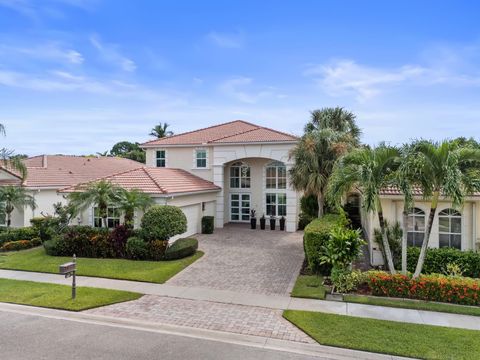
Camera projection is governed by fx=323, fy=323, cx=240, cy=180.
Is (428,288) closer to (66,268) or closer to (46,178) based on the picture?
(66,268)

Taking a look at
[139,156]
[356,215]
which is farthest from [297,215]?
[139,156]

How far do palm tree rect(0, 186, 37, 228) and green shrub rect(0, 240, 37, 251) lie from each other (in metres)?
2.51

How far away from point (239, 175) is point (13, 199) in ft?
53.0

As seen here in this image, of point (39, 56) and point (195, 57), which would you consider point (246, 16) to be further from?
point (39, 56)

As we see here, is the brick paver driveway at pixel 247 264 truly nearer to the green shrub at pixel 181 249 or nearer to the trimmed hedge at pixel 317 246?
the green shrub at pixel 181 249

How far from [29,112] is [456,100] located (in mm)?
25650

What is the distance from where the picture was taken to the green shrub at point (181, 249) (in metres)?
15.8

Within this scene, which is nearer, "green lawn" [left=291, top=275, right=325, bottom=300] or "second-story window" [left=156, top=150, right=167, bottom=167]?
"green lawn" [left=291, top=275, right=325, bottom=300]

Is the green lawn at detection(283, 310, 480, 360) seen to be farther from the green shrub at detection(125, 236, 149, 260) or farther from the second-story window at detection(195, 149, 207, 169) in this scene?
the second-story window at detection(195, 149, 207, 169)

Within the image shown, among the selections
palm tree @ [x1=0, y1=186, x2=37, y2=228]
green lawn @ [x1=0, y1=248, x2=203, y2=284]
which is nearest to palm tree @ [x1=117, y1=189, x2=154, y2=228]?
green lawn @ [x1=0, y1=248, x2=203, y2=284]

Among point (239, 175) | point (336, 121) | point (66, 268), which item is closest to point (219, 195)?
point (239, 175)

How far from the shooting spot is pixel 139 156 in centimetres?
6372

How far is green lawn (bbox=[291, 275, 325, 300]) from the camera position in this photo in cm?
1098

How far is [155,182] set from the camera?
19.5 meters
